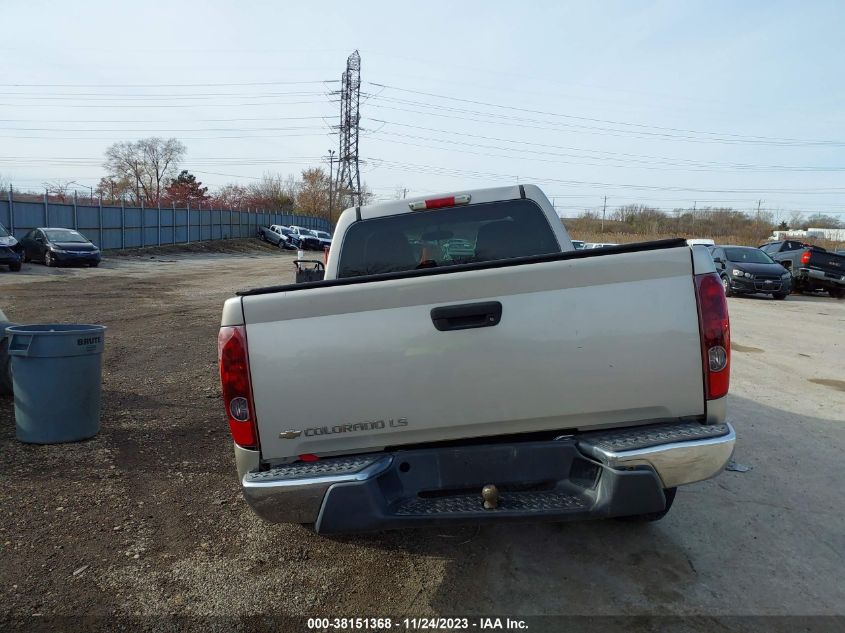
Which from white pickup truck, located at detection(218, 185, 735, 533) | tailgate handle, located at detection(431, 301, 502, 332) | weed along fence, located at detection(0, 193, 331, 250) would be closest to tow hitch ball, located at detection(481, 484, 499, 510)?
white pickup truck, located at detection(218, 185, 735, 533)

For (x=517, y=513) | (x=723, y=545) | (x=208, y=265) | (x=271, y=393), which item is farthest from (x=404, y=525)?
(x=208, y=265)

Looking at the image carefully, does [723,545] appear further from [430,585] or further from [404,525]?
[404,525]

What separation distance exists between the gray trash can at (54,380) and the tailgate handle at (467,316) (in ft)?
11.5

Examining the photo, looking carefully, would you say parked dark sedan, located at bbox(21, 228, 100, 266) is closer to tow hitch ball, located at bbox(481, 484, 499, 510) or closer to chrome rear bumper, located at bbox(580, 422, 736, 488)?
tow hitch ball, located at bbox(481, 484, 499, 510)

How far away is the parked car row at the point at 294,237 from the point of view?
4569cm

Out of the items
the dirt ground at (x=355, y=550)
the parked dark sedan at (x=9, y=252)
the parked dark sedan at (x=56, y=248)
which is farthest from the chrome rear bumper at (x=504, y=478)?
the parked dark sedan at (x=56, y=248)

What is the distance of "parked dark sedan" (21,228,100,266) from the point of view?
71.7 feet

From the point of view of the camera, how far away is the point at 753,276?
58.7 ft

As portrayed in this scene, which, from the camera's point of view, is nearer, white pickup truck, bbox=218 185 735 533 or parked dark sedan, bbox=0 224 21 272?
white pickup truck, bbox=218 185 735 533

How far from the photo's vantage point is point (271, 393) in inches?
107

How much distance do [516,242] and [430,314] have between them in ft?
6.07

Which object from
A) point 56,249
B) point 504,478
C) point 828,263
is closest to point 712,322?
point 504,478

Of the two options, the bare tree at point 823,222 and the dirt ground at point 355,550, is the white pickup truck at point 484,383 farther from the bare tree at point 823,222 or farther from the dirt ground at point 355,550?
the bare tree at point 823,222

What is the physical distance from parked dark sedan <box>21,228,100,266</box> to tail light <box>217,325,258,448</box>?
22661mm
